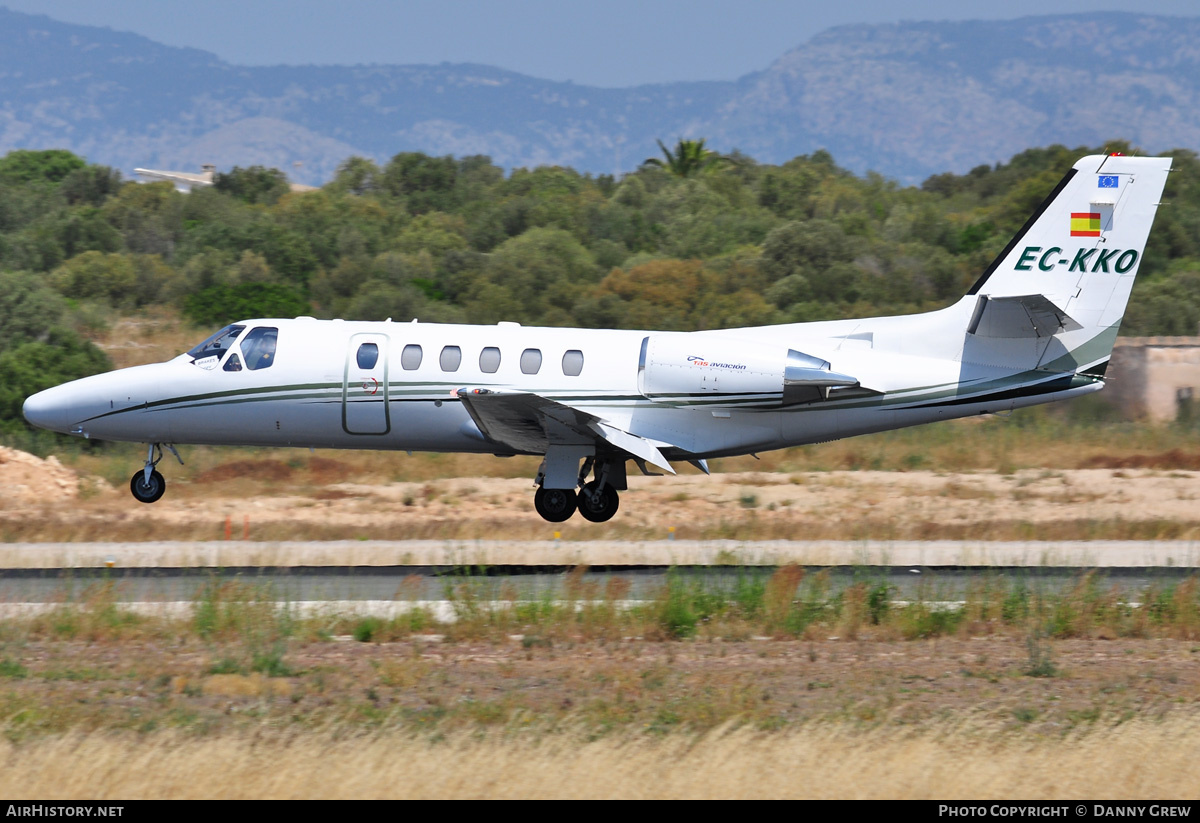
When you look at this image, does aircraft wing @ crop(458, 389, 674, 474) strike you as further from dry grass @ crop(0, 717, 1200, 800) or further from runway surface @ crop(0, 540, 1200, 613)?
dry grass @ crop(0, 717, 1200, 800)

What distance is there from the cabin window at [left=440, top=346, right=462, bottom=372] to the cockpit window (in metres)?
3.01

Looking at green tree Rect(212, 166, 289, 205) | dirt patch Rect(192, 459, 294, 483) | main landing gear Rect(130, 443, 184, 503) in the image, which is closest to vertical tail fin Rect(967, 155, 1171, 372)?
main landing gear Rect(130, 443, 184, 503)

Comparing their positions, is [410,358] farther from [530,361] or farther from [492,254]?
[492,254]

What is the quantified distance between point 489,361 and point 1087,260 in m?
8.39

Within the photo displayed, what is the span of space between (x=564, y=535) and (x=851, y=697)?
9.21 m

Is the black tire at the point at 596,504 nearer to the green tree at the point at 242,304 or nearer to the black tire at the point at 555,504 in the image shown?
the black tire at the point at 555,504

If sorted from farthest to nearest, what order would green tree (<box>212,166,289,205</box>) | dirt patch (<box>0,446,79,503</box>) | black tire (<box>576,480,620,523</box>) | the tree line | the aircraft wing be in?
green tree (<box>212,166,289,205</box>) < the tree line < dirt patch (<box>0,446,79,503</box>) < black tire (<box>576,480,620,523</box>) < the aircraft wing

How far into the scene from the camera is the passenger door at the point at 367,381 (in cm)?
1798

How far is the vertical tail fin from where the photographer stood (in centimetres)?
1783

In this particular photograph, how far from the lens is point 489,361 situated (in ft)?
58.5

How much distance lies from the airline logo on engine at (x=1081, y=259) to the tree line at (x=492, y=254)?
18.5 meters
